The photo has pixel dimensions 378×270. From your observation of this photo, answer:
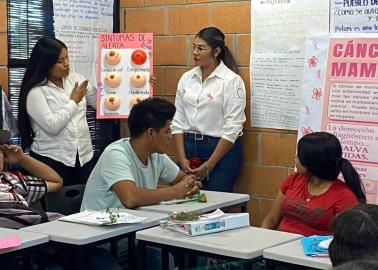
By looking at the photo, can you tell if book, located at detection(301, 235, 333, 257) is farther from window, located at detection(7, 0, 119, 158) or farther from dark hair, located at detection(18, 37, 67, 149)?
window, located at detection(7, 0, 119, 158)

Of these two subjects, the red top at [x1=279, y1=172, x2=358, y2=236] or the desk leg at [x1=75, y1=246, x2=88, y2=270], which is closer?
the desk leg at [x1=75, y1=246, x2=88, y2=270]

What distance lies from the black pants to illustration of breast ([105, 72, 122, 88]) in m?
0.57

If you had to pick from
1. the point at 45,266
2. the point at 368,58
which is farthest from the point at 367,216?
the point at 368,58

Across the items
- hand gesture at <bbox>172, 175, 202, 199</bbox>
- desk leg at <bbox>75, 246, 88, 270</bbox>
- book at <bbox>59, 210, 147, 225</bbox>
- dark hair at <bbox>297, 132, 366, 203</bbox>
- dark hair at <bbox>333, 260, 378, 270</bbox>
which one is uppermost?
dark hair at <bbox>333, 260, 378, 270</bbox>

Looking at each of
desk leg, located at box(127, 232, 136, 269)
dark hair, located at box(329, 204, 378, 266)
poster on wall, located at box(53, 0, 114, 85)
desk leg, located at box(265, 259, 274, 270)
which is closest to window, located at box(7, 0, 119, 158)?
poster on wall, located at box(53, 0, 114, 85)

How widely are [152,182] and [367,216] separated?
65.8 inches

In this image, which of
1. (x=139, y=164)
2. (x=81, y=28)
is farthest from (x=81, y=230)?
(x=81, y=28)

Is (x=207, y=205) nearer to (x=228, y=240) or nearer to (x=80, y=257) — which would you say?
(x=228, y=240)

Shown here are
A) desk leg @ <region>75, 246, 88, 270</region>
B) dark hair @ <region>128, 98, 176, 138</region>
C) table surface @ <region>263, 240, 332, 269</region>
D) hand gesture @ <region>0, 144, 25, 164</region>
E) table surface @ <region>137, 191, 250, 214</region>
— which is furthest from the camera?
hand gesture @ <region>0, 144, 25, 164</region>

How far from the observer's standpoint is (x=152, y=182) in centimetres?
340

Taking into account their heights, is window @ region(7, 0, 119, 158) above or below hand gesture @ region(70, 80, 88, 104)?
above

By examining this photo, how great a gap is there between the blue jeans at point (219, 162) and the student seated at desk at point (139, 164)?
1.03m

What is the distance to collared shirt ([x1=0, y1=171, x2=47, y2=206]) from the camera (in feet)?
10.3

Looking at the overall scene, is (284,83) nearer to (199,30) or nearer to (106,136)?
(199,30)
